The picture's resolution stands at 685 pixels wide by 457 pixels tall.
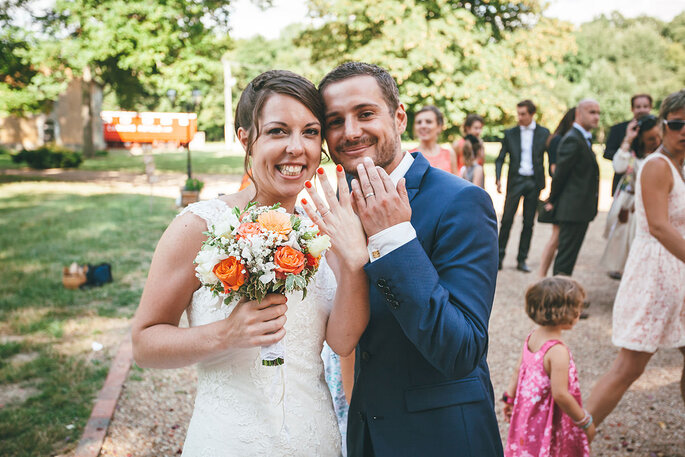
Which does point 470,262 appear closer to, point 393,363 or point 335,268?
point 393,363

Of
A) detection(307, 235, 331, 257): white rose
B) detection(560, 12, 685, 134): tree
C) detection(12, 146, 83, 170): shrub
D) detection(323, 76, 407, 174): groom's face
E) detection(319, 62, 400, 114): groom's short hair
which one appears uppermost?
detection(560, 12, 685, 134): tree

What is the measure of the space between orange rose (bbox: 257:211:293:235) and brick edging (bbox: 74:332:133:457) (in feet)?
9.86

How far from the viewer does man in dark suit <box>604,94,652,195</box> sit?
757cm

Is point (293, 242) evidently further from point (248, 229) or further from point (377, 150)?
point (377, 150)

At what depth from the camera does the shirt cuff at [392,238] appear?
5.30ft

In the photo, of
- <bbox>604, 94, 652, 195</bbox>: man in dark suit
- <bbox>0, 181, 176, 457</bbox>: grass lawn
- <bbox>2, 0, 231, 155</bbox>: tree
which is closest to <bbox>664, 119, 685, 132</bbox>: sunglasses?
<bbox>604, 94, 652, 195</bbox>: man in dark suit

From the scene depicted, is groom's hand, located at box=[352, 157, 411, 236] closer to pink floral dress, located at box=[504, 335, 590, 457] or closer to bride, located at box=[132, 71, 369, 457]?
bride, located at box=[132, 71, 369, 457]

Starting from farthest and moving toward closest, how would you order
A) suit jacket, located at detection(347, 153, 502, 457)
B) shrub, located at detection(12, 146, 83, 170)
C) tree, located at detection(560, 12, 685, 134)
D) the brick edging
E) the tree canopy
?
1. tree, located at detection(560, 12, 685, 134)
2. shrub, located at detection(12, 146, 83, 170)
3. the tree canopy
4. the brick edging
5. suit jacket, located at detection(347, 153, 502, 457)

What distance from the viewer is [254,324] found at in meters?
1.75

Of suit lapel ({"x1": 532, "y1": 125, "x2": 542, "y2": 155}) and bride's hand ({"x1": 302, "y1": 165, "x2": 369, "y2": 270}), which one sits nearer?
bride's hand ({"x1": 302, "y1": 165, "x2": 369, "y2": 270})

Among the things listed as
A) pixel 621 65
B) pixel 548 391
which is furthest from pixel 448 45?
pixel 621 65

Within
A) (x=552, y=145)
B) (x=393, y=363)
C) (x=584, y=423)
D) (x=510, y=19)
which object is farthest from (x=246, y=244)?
(x=510, y=19)

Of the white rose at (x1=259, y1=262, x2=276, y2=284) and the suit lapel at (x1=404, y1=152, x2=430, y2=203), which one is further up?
the suit lapel at (x1=404, y1=152, x2=430, y2=203)

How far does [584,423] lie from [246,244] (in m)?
2.62
